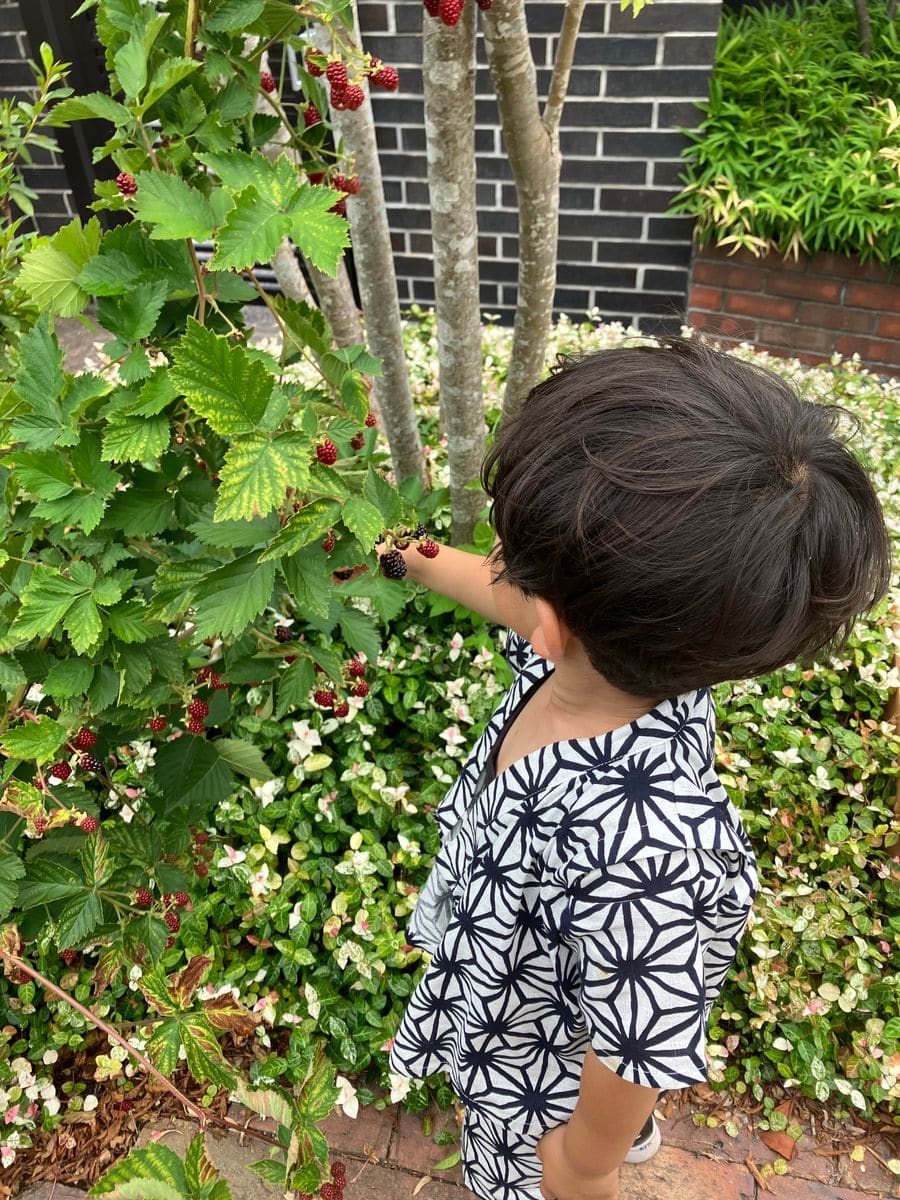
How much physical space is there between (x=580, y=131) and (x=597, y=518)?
3126 mm

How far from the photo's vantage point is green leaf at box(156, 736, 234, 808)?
1.46 metres

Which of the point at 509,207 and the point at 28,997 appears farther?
the point at 509,207

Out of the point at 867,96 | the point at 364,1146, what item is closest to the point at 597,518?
the point at 364,1146

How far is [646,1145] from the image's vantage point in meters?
1.63

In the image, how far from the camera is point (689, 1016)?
36.5 inches

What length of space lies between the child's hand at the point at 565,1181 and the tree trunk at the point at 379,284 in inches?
51.9

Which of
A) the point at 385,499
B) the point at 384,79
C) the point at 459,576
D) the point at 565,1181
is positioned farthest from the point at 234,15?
the point at 565,1181

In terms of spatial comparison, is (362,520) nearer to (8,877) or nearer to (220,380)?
(220,380)

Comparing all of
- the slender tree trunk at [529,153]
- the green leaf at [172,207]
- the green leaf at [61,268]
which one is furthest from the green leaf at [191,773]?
the slender tree trunk at [529,153]

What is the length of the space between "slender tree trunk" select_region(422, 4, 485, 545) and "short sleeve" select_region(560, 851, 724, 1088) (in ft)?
4.23

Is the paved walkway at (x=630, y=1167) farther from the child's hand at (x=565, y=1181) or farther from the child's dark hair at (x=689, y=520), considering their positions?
the child's dark hair at (x=689, y=520)

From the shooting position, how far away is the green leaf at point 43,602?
1059mm

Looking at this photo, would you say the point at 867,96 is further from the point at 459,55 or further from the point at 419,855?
the point at 419,855

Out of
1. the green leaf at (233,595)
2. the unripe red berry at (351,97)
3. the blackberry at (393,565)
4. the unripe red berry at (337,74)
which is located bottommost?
the blackberry at (393,565)
